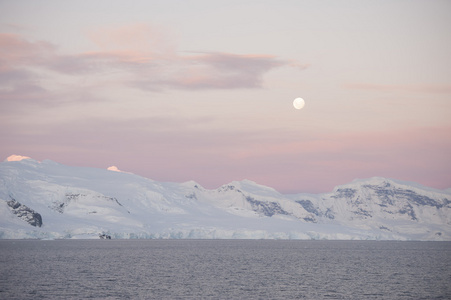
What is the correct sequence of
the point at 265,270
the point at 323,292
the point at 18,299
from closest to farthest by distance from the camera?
1. the point at 18,299
2. the point at 323,292
3. the point at 265,270

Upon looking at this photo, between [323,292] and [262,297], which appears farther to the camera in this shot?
[323,292]

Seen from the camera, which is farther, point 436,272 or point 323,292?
point 436,272

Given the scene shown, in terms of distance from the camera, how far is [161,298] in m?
72.9

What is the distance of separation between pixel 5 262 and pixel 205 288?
59711 mm

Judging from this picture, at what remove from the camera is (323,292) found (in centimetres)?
7981

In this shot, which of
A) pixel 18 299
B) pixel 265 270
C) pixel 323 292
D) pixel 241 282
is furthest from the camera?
pixel 265 270

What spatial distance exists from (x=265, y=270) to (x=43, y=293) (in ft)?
164

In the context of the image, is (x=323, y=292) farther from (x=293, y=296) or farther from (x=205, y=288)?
(x=205, y=288)

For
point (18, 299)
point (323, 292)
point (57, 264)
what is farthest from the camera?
point (57, 264)

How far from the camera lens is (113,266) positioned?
118750mm

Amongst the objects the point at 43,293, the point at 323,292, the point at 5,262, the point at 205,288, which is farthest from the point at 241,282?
the point at 5,262

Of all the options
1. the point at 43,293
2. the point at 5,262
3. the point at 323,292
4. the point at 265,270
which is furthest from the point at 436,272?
the point at 5,262

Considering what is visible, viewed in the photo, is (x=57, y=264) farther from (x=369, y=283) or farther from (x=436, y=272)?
(x=436, y=272)

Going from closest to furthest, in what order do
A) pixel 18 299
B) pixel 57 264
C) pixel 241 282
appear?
1. pixel 18 299
2. pixel 241 282
3. pixel 57 264
